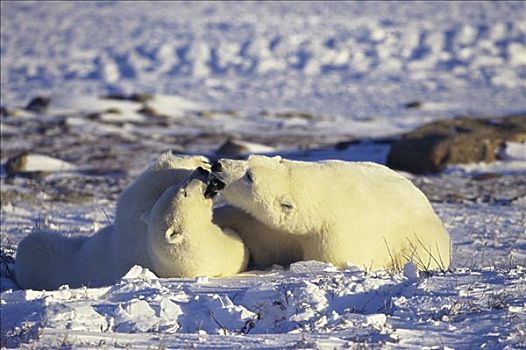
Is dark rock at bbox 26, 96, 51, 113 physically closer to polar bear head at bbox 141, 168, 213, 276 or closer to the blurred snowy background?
the blurred snowy background

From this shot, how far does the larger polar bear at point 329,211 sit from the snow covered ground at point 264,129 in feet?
1.09

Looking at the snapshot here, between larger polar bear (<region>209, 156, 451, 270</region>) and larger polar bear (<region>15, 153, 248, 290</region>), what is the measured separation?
223 mm

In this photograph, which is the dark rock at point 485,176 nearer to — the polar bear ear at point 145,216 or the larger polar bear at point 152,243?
the larger polar bear at point 152,243

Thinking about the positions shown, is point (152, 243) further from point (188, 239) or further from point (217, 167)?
point (217, 167)

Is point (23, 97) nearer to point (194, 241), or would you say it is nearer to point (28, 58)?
point (28, 58)

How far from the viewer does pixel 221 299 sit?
4.45 m

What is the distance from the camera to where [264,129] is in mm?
26906

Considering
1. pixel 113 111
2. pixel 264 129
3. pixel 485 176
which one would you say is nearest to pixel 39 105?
pixel 113 111

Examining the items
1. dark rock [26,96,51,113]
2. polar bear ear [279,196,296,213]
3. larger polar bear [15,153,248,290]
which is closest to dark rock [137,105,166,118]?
dark rock [26,96,51,113]

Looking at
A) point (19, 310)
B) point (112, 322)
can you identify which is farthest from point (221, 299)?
point (19, 310)

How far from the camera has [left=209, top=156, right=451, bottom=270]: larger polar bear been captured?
5.79m

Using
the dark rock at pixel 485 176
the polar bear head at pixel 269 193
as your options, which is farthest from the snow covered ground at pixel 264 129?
the polar bear head at pixel 269 193

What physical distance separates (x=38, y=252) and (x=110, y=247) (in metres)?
0.68

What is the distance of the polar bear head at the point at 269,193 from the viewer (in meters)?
5.76
